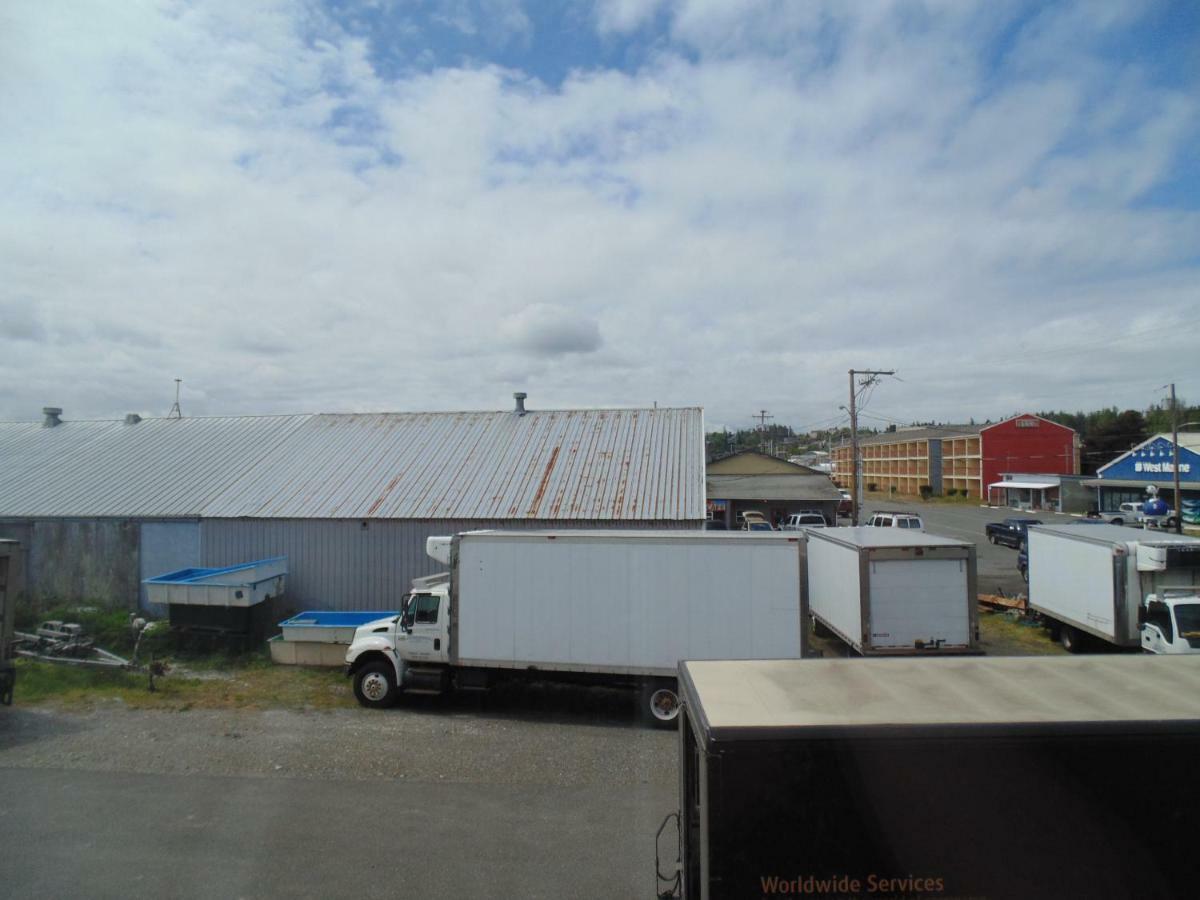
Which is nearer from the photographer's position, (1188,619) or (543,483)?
(1188,619)

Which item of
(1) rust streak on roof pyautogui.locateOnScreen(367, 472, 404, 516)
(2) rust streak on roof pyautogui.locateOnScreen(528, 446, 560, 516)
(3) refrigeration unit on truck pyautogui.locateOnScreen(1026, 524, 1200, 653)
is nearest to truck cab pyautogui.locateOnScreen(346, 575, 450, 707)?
(2) rust streak on roof pyautogui.locateOnScreen(528, 446, 560, 516)

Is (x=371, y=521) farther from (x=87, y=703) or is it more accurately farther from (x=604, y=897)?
(x=604, y=897)

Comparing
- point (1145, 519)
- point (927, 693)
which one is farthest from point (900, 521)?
point (927, 693)

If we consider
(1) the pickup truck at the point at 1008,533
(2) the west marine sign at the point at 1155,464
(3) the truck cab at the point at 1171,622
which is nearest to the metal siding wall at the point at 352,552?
(3) the truck cab at the point at 1171,622

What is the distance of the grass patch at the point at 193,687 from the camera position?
1239 centimetres

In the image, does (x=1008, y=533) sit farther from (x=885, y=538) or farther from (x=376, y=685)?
(x=376, y=685)

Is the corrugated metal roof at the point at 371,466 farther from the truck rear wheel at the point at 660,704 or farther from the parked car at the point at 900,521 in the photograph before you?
the parked car at the point at 900,521

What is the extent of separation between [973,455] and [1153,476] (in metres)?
23.2

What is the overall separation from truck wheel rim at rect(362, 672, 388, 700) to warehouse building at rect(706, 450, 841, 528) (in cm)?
2473

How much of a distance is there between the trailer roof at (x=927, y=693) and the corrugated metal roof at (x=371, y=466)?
1363cm

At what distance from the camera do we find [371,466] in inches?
875

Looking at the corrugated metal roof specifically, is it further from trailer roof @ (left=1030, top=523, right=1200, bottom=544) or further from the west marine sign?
the west marine sign

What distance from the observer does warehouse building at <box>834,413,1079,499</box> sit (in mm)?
72188

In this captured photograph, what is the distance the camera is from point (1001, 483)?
6906 cm
